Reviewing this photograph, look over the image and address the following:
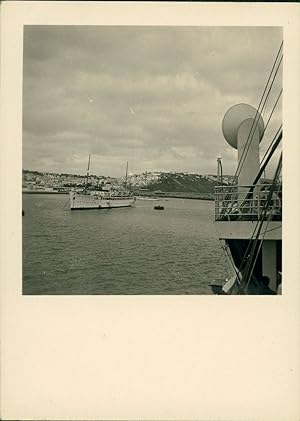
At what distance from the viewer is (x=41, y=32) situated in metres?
2.64

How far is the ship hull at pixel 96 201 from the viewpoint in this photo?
10.7ft

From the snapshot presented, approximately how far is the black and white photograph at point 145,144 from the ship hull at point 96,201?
0.04 m

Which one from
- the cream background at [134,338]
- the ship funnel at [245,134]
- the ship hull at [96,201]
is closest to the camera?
the cream background at [134,338]

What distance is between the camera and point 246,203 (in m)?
3.68

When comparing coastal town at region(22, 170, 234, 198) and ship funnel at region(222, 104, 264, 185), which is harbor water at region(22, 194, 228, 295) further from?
ship funnel at region(222, 104, 264, 185)

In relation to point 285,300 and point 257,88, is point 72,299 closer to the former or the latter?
point 285,300

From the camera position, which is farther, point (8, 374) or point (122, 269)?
point (122, 269)

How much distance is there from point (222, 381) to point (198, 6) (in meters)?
1.90

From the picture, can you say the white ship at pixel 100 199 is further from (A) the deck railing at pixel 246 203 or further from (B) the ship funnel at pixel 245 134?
(B) the ship funnel at pixel 245 134

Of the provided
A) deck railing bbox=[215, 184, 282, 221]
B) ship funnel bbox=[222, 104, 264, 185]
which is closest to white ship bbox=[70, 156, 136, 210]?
deck railing bbox=[215, 184, 282, 221]

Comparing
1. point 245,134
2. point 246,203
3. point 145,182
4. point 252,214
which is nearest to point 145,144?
point 145,182

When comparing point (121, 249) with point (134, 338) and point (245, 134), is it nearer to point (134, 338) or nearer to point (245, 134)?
point (134, 338)

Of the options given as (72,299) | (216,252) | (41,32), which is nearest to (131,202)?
(216,252)

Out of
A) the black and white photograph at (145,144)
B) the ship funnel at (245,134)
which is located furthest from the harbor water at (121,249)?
the ship funnel at (245,134)
